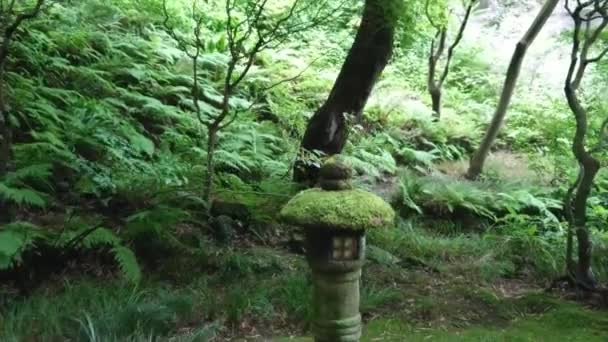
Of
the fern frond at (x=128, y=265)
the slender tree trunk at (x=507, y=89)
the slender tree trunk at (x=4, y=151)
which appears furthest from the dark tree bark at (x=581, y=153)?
the slender tree trunk at (x=4, y=151)

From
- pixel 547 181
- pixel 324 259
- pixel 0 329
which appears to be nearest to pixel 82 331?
pixel 0 329

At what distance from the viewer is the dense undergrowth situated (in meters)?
3.92

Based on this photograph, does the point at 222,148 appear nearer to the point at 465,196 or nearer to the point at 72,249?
the point at 72,249

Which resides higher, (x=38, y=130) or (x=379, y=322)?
(x=38, y=130)

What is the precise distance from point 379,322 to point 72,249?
2340mm

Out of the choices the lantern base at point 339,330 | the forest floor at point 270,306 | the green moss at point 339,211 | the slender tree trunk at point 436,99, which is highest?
the slender tree trunk at point 436,99

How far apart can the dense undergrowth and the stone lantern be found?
2.76 ft

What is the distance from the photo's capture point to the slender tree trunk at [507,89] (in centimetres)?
866

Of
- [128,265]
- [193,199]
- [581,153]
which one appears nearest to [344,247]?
[128,265]

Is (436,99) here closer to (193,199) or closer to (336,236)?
(193,199)

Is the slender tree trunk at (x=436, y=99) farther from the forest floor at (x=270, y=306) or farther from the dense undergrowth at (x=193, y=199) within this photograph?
the forest floor at (x=270, y=306)

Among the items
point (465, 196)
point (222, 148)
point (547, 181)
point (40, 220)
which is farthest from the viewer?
point (547, 181)

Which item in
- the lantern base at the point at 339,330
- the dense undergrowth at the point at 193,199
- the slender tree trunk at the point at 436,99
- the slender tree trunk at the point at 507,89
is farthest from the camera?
the slender tree trunk at the point at 436,99

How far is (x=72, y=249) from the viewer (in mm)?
4289
